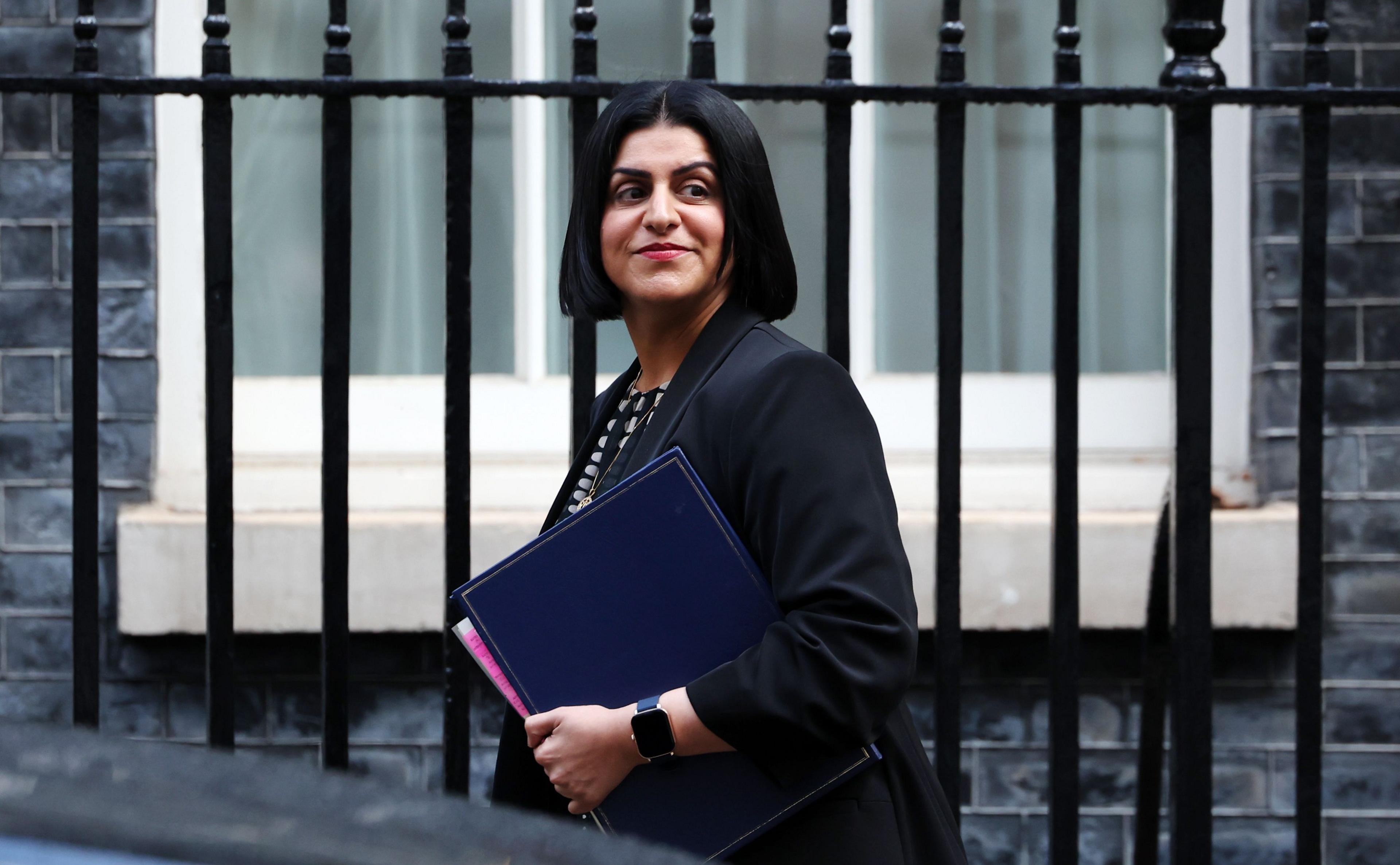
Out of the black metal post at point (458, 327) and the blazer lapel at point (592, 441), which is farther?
the black metal post at point (458, 327)

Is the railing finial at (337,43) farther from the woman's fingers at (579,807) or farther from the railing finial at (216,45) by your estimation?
the woman's fingers at (579,807)

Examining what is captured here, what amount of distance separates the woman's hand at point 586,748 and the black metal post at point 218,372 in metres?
0.84

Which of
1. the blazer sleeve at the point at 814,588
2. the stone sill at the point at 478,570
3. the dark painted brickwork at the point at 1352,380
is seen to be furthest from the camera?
the dark painted brickwork at the point at 1352,380

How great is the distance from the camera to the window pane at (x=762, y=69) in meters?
3.77

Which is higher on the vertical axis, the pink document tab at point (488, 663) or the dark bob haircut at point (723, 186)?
the dark bob haircut at point (723, 186)

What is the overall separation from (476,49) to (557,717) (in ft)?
8.87

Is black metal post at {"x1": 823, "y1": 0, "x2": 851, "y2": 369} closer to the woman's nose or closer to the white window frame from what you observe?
the woman's nose

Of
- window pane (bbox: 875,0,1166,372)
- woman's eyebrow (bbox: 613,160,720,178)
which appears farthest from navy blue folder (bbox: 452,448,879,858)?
window pane (bbox: 875,0,1166,372)

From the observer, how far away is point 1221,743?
353cm

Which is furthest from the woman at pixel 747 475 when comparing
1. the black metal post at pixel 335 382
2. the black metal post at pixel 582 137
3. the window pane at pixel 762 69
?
the window pane at pixel 762 69

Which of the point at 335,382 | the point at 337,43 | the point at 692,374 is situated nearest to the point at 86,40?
the point at 337,43

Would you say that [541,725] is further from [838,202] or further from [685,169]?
[838,202]

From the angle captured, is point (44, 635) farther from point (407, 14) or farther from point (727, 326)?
point (727, 326)

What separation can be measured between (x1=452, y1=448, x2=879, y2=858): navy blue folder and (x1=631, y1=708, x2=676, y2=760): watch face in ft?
0.20
